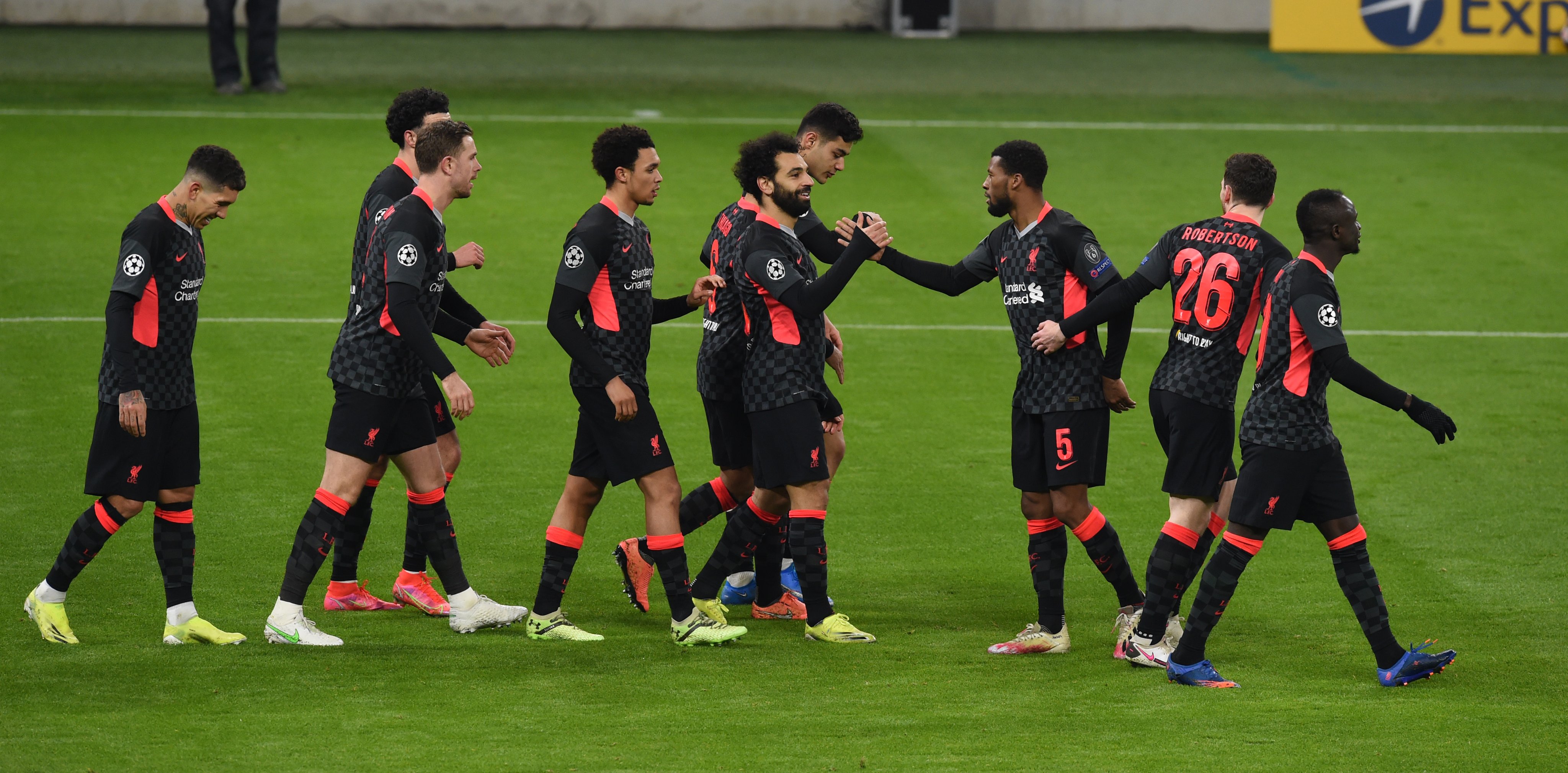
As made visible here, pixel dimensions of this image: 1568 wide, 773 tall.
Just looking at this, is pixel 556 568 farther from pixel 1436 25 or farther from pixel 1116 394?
pixel 1436 25

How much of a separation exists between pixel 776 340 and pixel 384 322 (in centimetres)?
157

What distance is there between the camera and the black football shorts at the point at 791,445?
6785 mm

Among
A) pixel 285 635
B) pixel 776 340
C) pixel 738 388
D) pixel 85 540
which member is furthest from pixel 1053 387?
pixel 85 540

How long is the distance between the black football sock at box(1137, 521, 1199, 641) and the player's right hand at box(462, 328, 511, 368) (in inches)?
107

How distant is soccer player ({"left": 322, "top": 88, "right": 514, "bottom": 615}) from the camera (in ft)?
23.7

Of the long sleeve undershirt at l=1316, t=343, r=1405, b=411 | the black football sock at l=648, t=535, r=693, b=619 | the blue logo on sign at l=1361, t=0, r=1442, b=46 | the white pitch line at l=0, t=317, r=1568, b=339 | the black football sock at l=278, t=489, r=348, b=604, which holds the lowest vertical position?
the white pitch line at l=0, t=317, r=1568, b=339

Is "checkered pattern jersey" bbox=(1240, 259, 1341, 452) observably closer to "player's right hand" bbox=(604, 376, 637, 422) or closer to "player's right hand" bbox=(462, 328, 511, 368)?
"player's right hand" bbox=(604, 376, 637, 422)

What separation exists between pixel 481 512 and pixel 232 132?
11.1 metres

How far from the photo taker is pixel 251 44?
20172 millimetres

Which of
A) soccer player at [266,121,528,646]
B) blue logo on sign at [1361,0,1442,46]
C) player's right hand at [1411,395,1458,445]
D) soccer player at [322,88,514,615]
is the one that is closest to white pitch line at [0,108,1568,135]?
blue logo on sign at [1361,0,1442,46]

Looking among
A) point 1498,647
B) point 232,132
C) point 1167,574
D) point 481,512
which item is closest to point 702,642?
point 1167,574

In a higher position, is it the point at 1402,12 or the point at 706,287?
the point at 1402,12

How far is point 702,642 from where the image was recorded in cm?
682

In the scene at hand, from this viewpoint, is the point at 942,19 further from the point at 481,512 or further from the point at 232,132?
the point at 481,512
